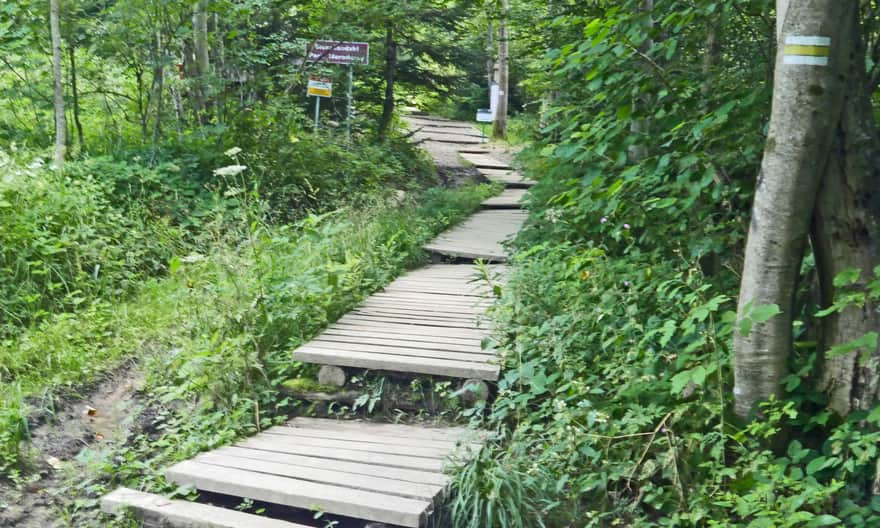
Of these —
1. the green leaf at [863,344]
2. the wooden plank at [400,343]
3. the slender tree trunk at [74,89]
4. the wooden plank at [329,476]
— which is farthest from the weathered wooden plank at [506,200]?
the green leaf at [863,344]

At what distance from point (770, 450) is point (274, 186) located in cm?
827

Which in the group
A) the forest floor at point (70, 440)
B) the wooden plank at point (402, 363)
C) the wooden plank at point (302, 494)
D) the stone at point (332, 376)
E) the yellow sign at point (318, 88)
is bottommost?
the forest floor at point (70, 440)

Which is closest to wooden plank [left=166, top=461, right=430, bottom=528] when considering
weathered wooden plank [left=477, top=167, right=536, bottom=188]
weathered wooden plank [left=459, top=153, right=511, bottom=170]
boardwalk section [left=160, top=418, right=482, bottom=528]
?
boardwalk section [left=160, top=418, right=482, bottom=528]

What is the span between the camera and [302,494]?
4.12 metres

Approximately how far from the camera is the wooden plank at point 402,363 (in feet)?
17.0

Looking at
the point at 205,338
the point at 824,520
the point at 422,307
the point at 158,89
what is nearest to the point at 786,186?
the point at 824,520

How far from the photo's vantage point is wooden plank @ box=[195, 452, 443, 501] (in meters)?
4.02

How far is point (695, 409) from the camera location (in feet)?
13.3

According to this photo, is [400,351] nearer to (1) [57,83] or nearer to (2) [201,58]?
(1) [57,83]

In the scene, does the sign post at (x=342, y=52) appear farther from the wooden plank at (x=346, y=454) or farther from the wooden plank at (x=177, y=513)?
the wooden plank at (x=177, y=513)

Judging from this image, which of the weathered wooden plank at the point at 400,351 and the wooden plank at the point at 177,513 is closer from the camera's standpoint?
the wooden plank at the point at 177,513

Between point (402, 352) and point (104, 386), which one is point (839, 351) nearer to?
point (402, 352)

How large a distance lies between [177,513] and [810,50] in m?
3.91

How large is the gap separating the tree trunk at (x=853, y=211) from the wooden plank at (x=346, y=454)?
2.11m
